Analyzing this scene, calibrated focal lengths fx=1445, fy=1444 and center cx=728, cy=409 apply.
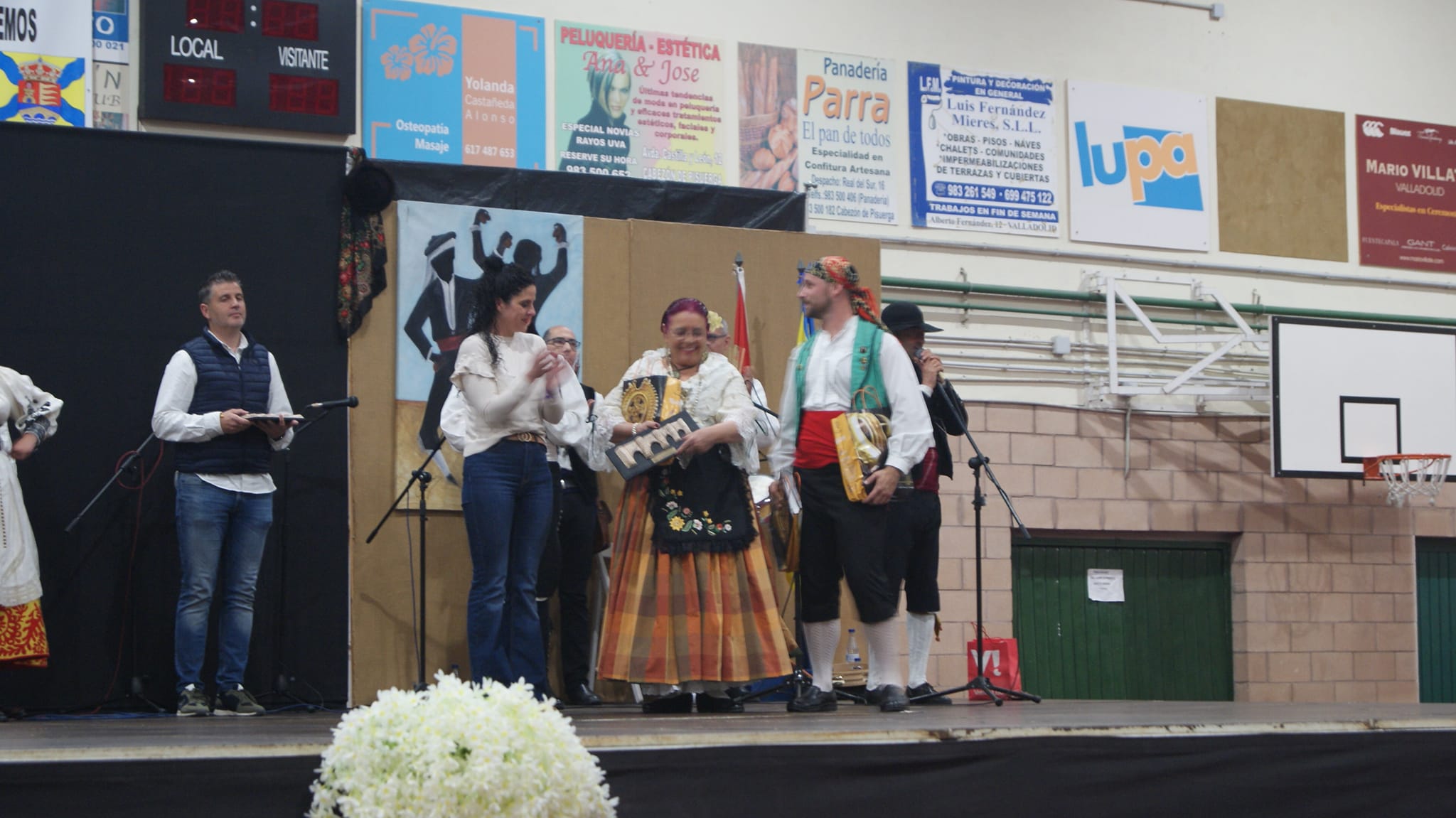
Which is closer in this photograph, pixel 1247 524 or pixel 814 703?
pixel 814 703

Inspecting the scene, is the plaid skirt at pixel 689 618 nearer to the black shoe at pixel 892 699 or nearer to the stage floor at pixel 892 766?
the black shoe at pixel 892 699

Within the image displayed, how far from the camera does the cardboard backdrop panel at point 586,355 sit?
537cm

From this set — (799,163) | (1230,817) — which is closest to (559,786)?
(1230,817)

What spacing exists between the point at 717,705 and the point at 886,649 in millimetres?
562

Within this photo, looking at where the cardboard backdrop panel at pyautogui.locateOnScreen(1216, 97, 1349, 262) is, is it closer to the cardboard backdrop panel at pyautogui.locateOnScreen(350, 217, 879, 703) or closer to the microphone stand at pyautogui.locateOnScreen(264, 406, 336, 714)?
the cardboard backdrop panel at pyautogui.locateOnScreen(350, 217, 879, 703)

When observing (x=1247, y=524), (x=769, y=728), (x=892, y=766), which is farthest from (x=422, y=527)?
(x=1247, y=524)

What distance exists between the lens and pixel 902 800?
3.05m

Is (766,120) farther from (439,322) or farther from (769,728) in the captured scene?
(769,728)

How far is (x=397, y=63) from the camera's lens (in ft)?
22.7

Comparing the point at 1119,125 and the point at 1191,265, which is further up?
the point at 1119,125

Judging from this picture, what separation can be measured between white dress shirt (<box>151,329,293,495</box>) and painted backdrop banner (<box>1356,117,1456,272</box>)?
668 centimetres

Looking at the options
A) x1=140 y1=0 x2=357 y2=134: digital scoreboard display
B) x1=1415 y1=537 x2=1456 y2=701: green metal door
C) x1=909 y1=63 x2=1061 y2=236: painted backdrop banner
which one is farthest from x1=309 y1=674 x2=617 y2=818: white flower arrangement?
x1=1415 y1=537 x2=1456 y2=701: green metal door

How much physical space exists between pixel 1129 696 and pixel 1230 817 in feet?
16.6

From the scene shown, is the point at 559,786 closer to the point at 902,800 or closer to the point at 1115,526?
the point at 902,800
